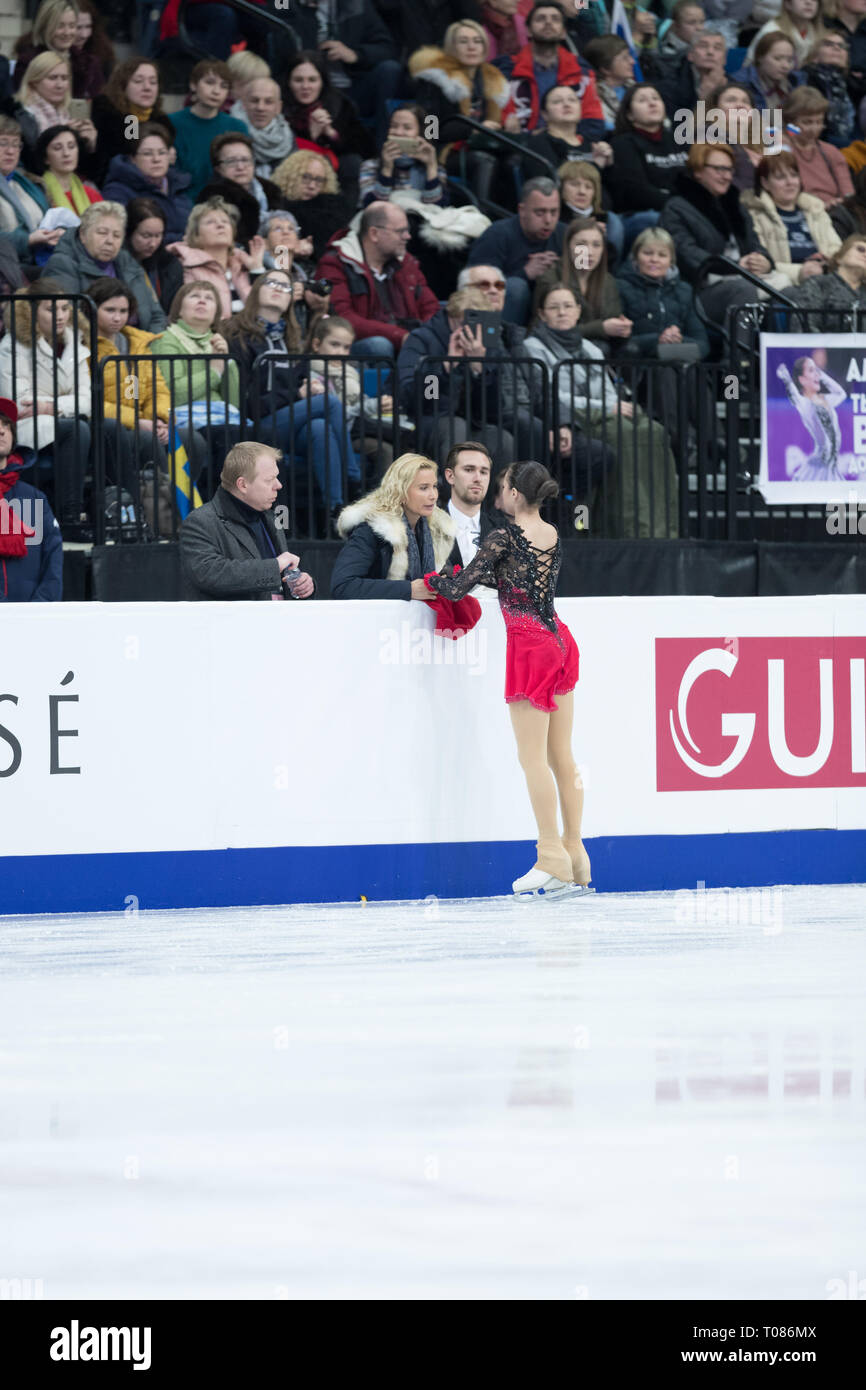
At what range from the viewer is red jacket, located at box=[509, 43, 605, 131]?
Result: 15.0 metres

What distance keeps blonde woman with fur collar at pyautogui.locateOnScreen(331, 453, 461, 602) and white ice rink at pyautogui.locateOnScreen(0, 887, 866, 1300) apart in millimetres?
1998

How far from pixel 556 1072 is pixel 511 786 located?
4.29 m

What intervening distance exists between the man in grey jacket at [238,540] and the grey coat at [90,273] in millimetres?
2751

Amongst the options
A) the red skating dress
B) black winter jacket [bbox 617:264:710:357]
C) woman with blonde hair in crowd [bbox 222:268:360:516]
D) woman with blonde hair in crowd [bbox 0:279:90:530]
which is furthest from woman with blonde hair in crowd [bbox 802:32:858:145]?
the red skating dress

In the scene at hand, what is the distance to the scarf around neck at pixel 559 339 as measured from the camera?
12281mm

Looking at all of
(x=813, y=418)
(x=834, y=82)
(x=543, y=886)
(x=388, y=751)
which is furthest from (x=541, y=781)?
(x=834, y=82)

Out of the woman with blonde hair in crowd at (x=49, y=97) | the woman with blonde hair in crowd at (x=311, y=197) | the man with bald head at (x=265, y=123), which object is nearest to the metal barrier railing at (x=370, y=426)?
the woman with blonde hair in crowd at (x=311, y=197)

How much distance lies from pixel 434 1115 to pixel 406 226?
873 centimetres

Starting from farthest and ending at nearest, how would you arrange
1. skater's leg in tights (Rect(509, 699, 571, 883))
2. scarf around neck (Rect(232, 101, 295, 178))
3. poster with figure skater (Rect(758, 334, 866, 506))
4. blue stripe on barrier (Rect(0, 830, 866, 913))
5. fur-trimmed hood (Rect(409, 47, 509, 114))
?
fur-trimmed hood (Rect(409, 47, 509, 114)), scarf around neck (Rect(232, 101, 295, 178)), poster with figure skater (Rect(758, 334, 866, 506)), skater's leg in tights (Rect(509, 699, 571, 883)), blue stripe on barrier (Rect(0, 830, 866, 913))

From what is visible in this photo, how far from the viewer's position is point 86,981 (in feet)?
22.2

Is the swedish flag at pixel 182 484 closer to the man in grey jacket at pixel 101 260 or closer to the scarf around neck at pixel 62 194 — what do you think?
the man in grey jacket at pixel 101 260

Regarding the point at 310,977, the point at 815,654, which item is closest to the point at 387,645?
the point at 815,654
